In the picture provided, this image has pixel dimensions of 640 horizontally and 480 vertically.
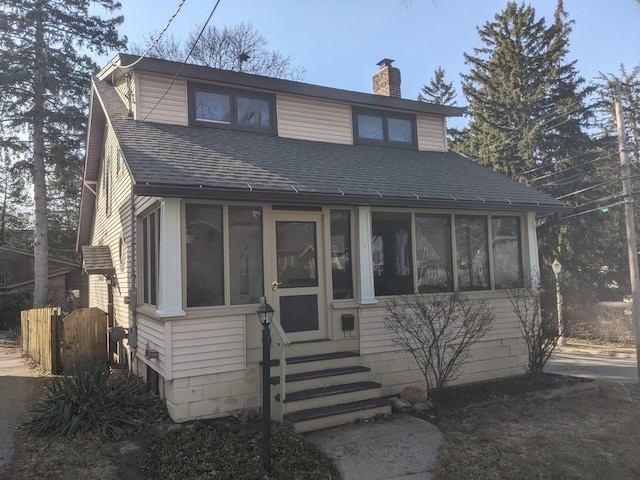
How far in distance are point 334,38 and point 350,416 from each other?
5165mm

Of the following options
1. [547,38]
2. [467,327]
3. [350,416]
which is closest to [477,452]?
[350,416]

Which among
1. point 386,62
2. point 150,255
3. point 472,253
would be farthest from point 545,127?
point 150,255

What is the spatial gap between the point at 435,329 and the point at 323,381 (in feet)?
6.84

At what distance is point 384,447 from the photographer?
16.7 feet

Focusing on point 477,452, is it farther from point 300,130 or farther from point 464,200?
point 300,130

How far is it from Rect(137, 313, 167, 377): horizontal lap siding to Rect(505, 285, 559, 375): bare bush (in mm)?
5836

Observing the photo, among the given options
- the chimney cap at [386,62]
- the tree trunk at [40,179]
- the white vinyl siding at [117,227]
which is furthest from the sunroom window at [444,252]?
the tree trunk at [40,179]

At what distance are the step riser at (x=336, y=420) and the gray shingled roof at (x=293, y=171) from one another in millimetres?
2907

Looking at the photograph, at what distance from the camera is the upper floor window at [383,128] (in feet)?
34.3

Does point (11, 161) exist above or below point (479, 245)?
above

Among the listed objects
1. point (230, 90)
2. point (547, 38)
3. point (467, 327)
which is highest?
point (547, 38)

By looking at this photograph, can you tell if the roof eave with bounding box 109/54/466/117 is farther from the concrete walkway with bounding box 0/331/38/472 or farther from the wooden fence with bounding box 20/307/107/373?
the concrete walkway with bounding box 0/331/38/472

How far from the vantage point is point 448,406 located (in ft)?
21.7

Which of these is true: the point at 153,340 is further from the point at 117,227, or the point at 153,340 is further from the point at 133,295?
the point at 117,227
